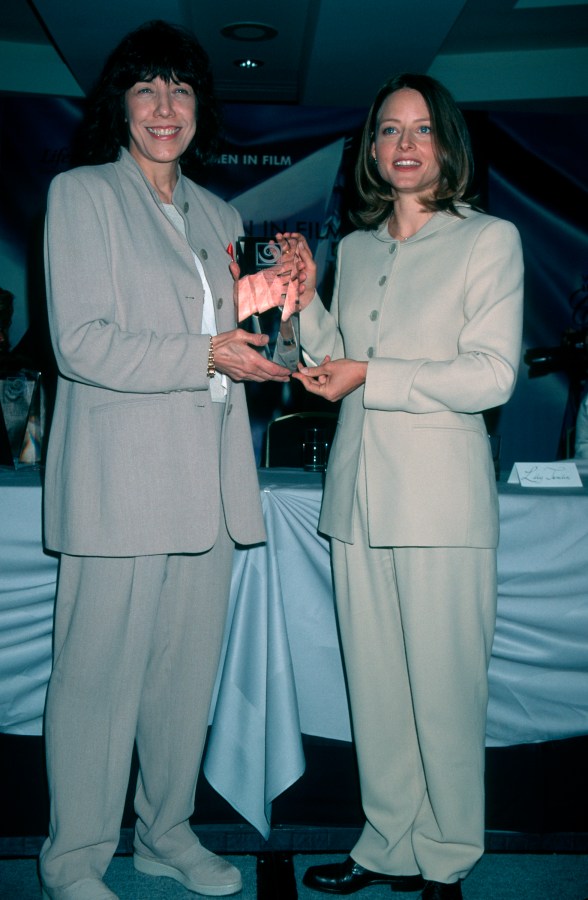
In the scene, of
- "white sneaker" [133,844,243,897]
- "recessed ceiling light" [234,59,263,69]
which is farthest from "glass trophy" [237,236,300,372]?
"recessed ceiling light" [234,59,263,69]

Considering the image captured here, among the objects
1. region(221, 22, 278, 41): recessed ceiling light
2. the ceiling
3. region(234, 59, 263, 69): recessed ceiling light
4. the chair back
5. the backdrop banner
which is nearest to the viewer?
the chair back

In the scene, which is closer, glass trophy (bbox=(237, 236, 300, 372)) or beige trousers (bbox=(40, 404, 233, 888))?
beige trousers (bbox=(40, 404, 233, 888))

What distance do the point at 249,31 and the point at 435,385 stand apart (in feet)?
13.5

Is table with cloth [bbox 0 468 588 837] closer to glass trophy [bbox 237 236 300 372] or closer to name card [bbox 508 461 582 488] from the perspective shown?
name card [bbox 508 461 582 488]

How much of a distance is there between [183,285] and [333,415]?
6.66ft

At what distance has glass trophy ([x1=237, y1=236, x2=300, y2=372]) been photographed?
165cm

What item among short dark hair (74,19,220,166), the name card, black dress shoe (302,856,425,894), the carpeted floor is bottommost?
the carpeted floor

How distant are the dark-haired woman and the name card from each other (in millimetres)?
703

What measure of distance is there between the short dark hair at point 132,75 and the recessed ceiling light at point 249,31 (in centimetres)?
340

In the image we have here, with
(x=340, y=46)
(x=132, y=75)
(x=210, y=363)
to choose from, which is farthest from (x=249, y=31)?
(x=210, y=363)

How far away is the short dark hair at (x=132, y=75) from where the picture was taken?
1.62 meters

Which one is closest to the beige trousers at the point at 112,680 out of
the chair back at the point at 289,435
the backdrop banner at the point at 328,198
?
the chair back at the point at 289,435

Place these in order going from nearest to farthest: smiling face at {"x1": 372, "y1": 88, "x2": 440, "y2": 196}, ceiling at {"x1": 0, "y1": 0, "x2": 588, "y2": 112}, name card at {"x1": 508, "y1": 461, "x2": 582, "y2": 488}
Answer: smiling face at {"x1": 372, "y1": 88, "x2": 440, "y2": 196}, name card at {"x1": 508, "y1": 461, "x2": 582, "y2": 488}, ceiling at {"x1": 0, "y1": 0, "x2": 588, "y2": 112}

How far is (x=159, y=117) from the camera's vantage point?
1.61 metres
